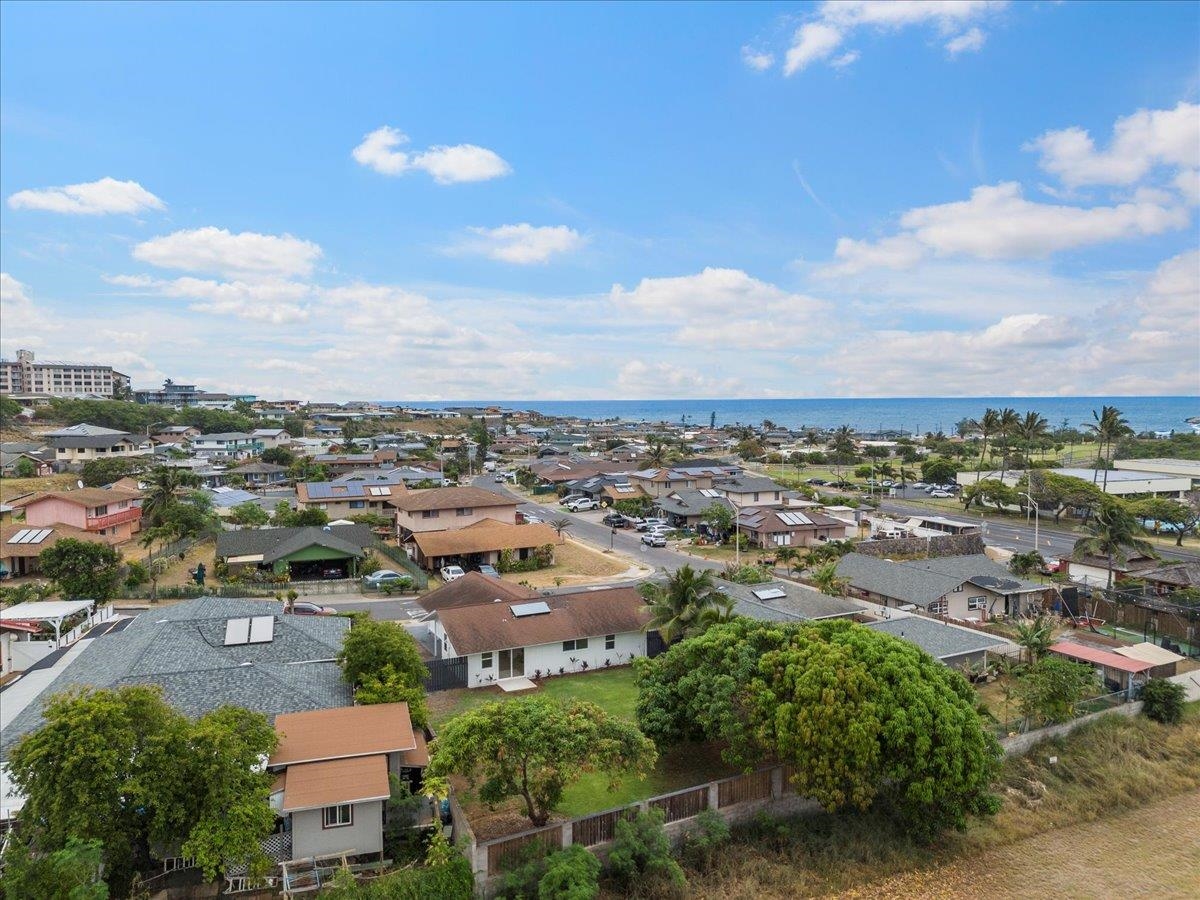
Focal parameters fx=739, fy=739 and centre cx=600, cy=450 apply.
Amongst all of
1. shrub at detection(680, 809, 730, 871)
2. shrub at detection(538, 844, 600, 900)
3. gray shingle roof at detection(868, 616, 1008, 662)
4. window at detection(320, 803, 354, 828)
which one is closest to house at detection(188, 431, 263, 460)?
gray shingle roof at detection(868, 616, 1008, 662)

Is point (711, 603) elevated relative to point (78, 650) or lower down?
elevated

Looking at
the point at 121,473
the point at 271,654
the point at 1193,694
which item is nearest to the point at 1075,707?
the point at 1193,694

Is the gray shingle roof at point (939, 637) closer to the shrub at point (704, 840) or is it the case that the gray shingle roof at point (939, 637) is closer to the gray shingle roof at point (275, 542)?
the shrub at point (704, 840)

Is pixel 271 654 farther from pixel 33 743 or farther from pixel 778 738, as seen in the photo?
pixel 778 738

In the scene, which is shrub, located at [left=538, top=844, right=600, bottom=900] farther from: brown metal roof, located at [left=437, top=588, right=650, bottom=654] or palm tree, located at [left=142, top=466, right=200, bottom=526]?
palm tree, located at [left=142, top=466, right=200, bottom=526]

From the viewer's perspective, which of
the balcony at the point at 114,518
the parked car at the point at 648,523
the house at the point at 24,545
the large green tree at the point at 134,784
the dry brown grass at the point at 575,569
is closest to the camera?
the large green tree at the point at 134,784

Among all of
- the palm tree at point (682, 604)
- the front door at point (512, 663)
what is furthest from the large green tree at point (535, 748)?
the front door at point (512, 663)

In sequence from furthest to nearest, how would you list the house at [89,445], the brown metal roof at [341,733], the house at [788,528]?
the house at [89,445] → the house at [788,528] → the brown metal roof at [341,733]
